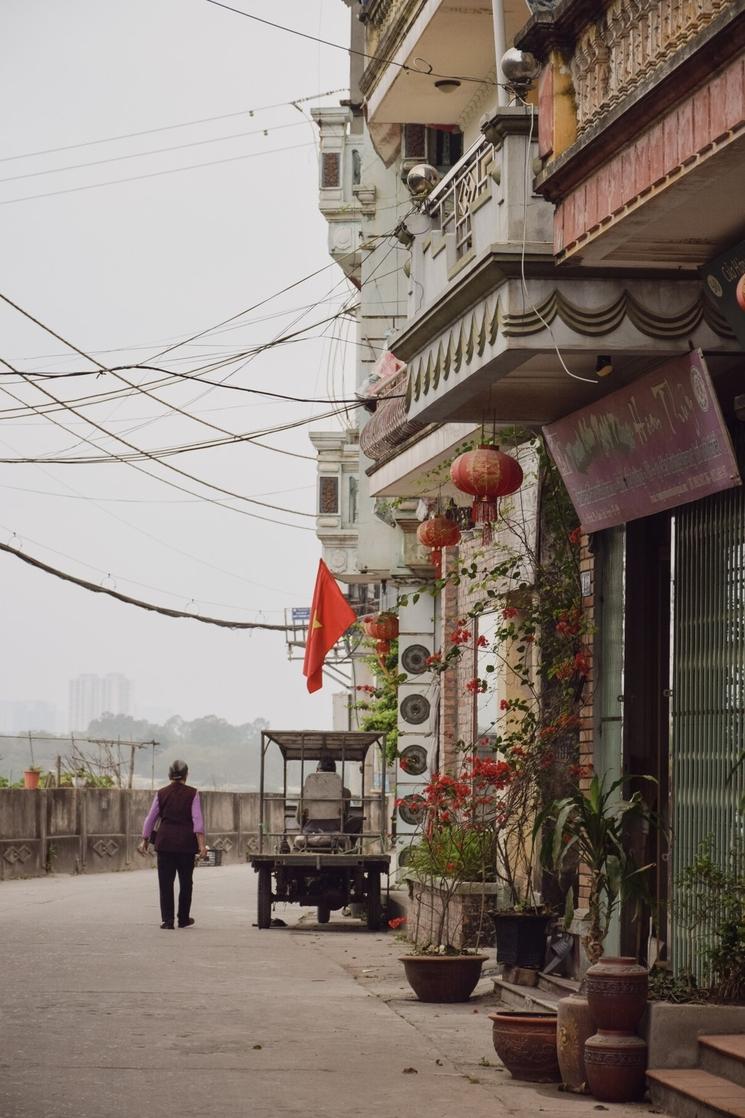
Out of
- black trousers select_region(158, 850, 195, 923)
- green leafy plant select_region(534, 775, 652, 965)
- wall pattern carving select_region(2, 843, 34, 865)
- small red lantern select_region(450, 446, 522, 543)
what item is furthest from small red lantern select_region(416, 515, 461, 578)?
wall pattern carving select_region(2, 843, 34, 865)

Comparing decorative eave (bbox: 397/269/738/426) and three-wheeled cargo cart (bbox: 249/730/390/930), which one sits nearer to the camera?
decorative eave (bbox: 397/269/738/426)

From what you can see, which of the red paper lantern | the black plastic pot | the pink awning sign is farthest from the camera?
the red paper lantern

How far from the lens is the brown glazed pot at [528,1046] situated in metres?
9.94

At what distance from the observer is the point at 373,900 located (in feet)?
70.1

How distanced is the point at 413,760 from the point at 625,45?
15.5 m

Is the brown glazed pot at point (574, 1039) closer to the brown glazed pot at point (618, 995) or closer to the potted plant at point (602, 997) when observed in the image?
the potted plant at point (602, 997)

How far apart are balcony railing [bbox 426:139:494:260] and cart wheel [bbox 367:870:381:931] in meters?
10.0

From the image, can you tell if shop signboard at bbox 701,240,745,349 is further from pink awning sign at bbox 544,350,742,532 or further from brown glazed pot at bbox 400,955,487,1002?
brown glazed pot at bbox 400,955,487,1002

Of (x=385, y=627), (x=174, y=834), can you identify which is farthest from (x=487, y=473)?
(x=385, y=627)

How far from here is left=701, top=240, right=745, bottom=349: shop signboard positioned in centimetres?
967

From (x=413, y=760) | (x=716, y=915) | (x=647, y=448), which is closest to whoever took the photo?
(x=716, y=915)

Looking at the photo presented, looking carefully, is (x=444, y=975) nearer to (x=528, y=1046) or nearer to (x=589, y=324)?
(x=528, y=1046)

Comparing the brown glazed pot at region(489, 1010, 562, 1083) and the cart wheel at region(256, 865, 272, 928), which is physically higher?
the brown glazed pot at region(489, 1010, 562, 1083)

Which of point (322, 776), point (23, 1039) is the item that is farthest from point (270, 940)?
point (23, 1039)
